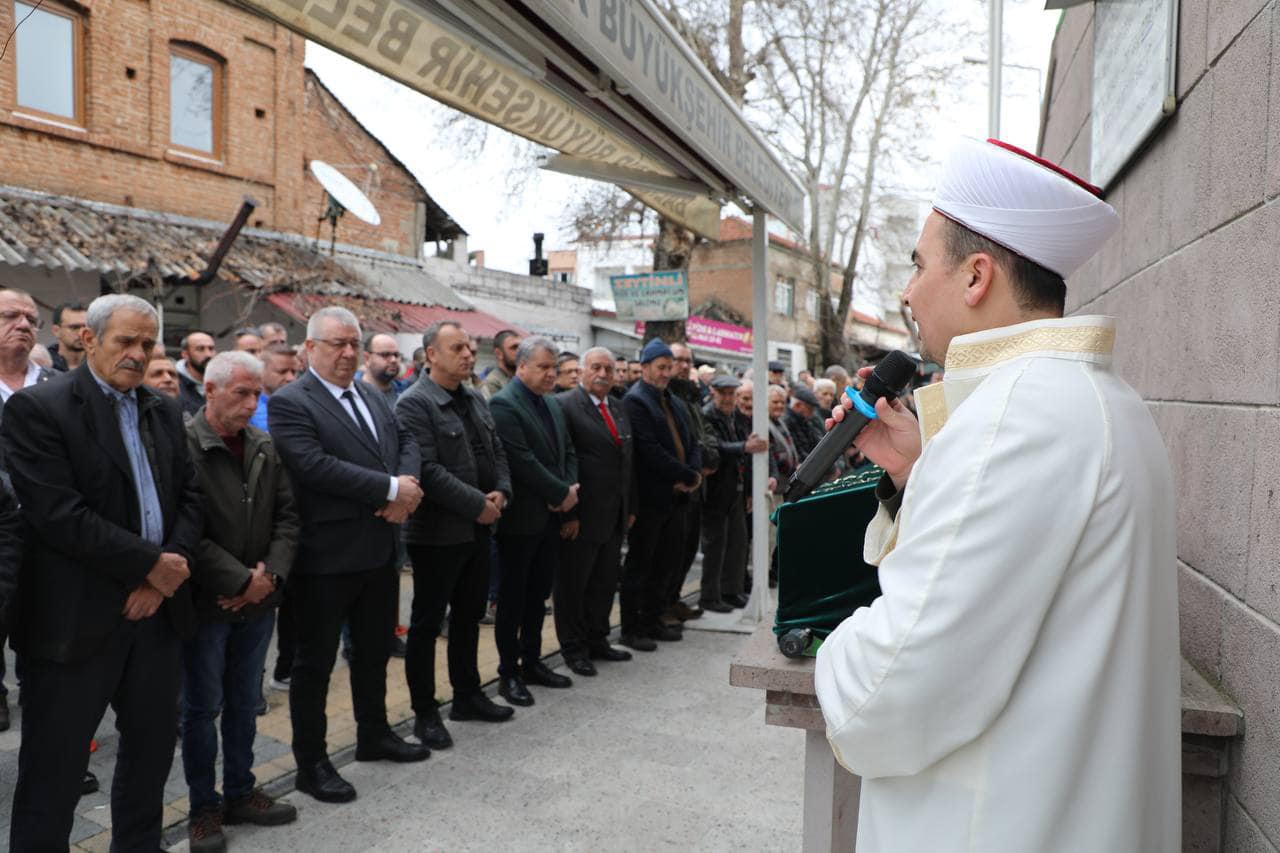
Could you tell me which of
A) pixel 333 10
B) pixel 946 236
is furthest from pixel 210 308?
pixel 946 236

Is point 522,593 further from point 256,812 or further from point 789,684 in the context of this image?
point 789,684

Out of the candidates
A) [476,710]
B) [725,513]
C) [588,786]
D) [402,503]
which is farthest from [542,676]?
[725,513]

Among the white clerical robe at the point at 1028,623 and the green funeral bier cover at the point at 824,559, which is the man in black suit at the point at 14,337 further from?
the white clerical robe at the point at 1028,623

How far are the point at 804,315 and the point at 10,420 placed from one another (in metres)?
36.0

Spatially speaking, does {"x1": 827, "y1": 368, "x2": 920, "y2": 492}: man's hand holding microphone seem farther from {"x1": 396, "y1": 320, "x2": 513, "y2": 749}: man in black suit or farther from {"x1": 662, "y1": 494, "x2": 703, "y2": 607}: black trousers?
{"x1": 662, "y1": 494, "x2": 703, "y2": 607}: black trousers

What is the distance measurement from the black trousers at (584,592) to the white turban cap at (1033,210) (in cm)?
469

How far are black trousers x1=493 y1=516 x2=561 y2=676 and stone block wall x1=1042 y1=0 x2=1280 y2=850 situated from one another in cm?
357

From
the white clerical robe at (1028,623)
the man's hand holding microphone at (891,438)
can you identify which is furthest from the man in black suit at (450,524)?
the white clerical robe at (1028,623)

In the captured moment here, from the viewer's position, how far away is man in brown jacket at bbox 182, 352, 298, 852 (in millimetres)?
3512

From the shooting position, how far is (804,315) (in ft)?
123

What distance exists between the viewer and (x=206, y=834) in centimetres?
342

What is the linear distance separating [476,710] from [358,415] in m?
1.79

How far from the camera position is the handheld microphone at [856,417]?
1.88 meters

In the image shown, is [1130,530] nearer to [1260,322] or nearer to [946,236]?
[946,236]
